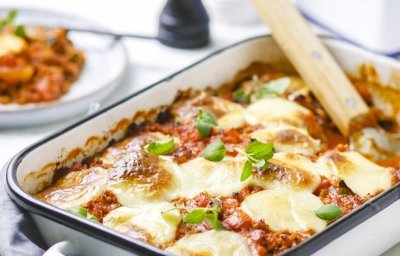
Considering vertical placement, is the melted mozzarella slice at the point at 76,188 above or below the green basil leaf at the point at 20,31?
below

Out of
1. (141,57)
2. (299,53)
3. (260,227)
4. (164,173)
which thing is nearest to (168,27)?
(141,57)

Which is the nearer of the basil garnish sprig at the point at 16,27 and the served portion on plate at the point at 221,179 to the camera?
the served portion on plate at the point at 221,179

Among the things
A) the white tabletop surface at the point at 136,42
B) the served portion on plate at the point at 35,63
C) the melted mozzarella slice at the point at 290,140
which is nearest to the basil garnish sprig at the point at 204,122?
the melted mozzarella slice at the point at 290,140

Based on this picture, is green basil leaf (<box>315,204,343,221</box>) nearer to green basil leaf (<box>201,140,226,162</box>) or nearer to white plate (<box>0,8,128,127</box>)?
green basil leaf (<box>201,140,226,162</box>)

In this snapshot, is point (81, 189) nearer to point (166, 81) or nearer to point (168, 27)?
point (166, 81)

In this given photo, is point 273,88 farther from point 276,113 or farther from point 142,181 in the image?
point 142,181

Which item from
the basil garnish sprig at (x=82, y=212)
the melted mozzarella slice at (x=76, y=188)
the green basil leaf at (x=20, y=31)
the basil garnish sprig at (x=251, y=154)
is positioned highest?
the green basil leaf at (x=20, y=31)

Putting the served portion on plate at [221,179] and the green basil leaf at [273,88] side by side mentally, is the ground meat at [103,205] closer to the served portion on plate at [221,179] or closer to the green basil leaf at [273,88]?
the served portion on plate at [221,179]
